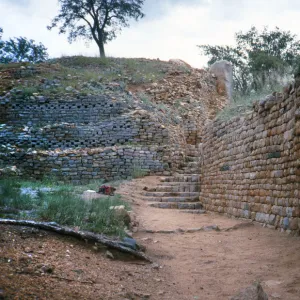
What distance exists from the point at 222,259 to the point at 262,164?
2229mm

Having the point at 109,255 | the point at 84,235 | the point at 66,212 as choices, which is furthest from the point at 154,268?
the point at 66,212

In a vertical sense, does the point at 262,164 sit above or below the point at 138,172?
above

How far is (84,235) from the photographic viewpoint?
4246 millimetres

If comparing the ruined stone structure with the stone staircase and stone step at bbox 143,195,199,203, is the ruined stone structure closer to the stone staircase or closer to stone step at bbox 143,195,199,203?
the stone staircase

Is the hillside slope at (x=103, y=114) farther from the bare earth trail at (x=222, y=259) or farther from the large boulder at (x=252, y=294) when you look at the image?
the large boulder at (x=252, y=294)

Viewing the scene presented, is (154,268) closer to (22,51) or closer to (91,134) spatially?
(91,134)

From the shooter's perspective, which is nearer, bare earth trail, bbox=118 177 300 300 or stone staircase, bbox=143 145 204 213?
bare earth trail, bbox=118 177 300 300

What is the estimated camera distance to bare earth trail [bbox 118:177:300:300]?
3.66 metres

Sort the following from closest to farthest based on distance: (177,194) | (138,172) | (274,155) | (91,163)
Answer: (274,155)
(177,194)
(138,172)
(91,163)

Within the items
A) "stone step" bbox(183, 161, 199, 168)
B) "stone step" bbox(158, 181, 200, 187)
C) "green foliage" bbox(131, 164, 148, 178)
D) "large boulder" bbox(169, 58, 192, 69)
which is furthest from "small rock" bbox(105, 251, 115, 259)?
"large boulder" bbox(169, 58, 192, 69)

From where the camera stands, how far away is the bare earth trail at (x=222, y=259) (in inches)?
144

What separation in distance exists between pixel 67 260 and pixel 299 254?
9.09 feet

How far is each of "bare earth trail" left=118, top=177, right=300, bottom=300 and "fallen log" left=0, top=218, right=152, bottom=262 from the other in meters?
0.43

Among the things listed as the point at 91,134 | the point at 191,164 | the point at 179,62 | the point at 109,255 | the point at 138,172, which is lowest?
the point at 109,255
